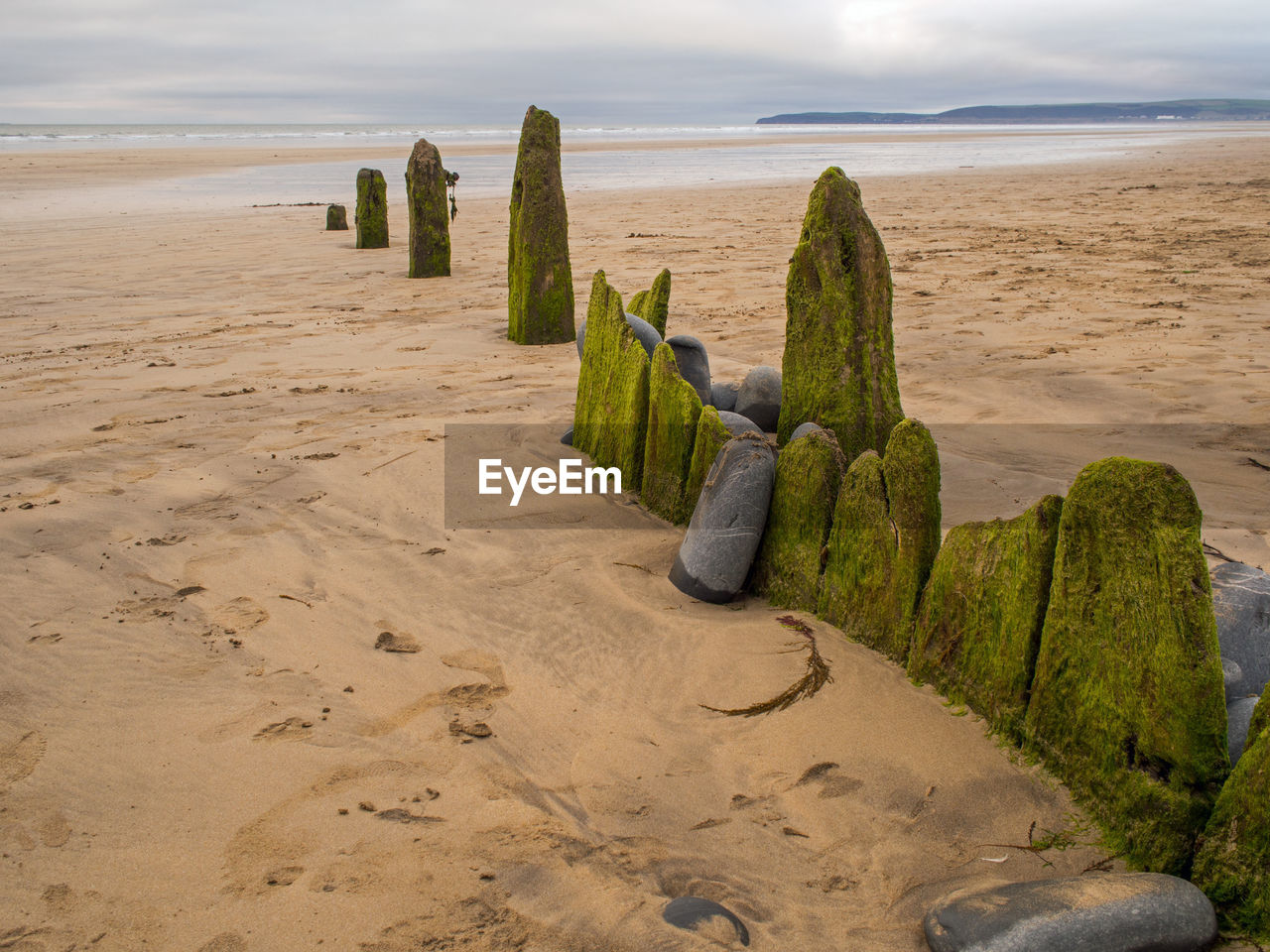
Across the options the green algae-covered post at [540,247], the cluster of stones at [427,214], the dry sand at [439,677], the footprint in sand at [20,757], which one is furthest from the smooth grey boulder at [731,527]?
the cluster of stones at [427,214]

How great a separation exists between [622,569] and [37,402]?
13.9 ft

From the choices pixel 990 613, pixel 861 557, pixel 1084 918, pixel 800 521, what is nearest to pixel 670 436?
pixel 800 521

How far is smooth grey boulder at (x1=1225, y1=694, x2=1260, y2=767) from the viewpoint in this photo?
2168mm

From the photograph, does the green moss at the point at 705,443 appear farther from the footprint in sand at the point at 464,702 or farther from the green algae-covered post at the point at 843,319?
the footprint in sand at the point at 464,702

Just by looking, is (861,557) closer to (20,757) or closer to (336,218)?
(20,757)

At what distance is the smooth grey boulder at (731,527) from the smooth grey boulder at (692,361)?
150cm

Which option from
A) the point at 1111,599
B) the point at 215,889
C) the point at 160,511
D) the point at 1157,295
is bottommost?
the point at 215,889

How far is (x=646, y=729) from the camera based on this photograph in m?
2.66

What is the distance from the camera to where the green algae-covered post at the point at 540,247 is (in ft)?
24.1

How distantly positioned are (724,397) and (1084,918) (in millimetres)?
3575

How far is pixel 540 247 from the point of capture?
754cm

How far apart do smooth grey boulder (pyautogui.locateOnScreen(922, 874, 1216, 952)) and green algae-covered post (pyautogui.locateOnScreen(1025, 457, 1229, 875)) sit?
17 centimetres

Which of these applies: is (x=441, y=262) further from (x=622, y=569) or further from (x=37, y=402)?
(x=622, y=569)

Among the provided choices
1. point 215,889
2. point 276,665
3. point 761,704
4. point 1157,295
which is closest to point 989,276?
point 1157,295
